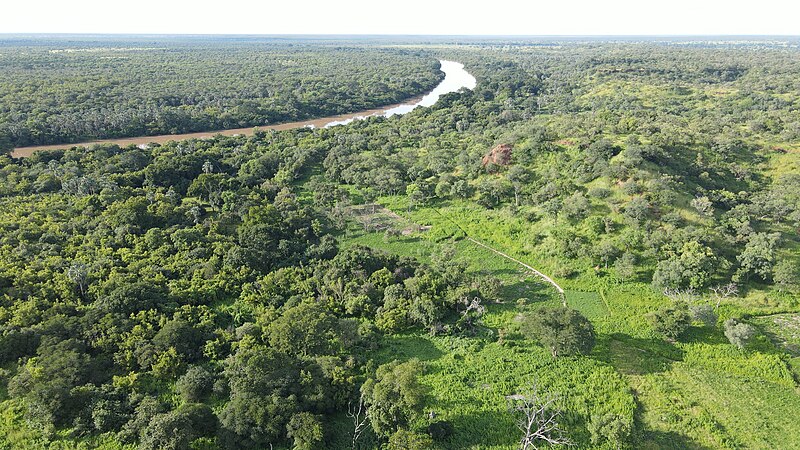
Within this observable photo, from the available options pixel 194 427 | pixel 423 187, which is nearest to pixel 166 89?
pixel 423 187

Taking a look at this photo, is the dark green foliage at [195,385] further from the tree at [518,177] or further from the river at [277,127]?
the river at [277,127]

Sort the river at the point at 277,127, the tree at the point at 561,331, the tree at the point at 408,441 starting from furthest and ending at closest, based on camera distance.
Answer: the river at the point at 277,127 → the tree at the point at 561,331 → the tree at the point at 408,441

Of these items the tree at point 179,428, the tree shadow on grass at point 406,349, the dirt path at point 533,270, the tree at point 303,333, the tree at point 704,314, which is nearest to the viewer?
the tree at point 179,428

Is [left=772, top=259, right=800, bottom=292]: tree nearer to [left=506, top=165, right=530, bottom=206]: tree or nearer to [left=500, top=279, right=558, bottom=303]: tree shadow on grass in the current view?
[left=500, top=279, right=558, bottom=303]: tree shadow on grass

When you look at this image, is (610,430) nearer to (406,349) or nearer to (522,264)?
(406,349)

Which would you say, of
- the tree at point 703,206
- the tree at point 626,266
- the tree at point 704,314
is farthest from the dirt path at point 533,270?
the tree at point 703,206

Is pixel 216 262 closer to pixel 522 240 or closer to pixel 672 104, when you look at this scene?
pixel 522 240
